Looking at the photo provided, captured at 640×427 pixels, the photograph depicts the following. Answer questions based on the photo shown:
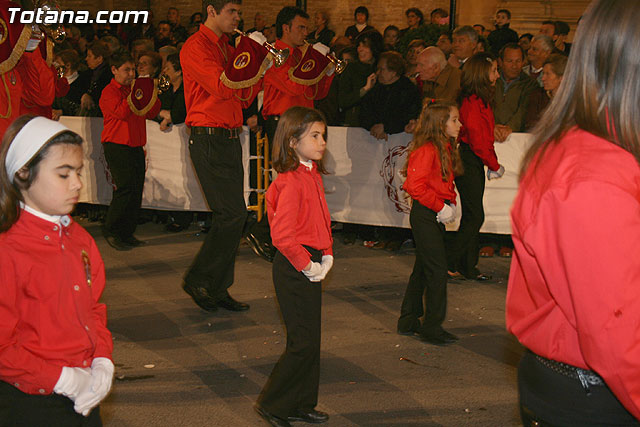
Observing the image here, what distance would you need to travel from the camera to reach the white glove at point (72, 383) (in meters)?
2.49

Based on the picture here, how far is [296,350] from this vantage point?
13.7 ft

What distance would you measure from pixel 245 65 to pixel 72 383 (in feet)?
13.0

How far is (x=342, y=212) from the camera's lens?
919 cm

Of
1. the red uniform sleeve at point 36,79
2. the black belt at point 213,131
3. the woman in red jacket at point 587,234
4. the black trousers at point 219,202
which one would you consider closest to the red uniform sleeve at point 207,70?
the black belt at point 213,131

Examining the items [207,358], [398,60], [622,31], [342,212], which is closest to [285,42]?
[398,60]

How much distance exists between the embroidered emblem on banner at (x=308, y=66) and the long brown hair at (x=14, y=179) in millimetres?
5619

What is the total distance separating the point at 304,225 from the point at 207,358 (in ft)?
5.25

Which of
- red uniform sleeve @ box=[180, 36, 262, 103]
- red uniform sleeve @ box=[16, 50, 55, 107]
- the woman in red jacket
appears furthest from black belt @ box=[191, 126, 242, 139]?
the woman in red jacket

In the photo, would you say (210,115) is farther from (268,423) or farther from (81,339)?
(81,339)

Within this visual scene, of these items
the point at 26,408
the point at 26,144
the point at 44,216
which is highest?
the point at 26,144

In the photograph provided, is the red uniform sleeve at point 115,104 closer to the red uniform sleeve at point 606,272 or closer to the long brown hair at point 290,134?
the long brown hair at point 290,134

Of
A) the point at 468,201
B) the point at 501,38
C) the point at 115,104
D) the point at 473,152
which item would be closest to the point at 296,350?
the point at 468,201

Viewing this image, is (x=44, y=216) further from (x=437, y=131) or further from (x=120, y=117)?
(x=120, y=117)

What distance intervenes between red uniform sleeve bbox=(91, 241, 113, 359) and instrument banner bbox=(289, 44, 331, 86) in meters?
5.49
